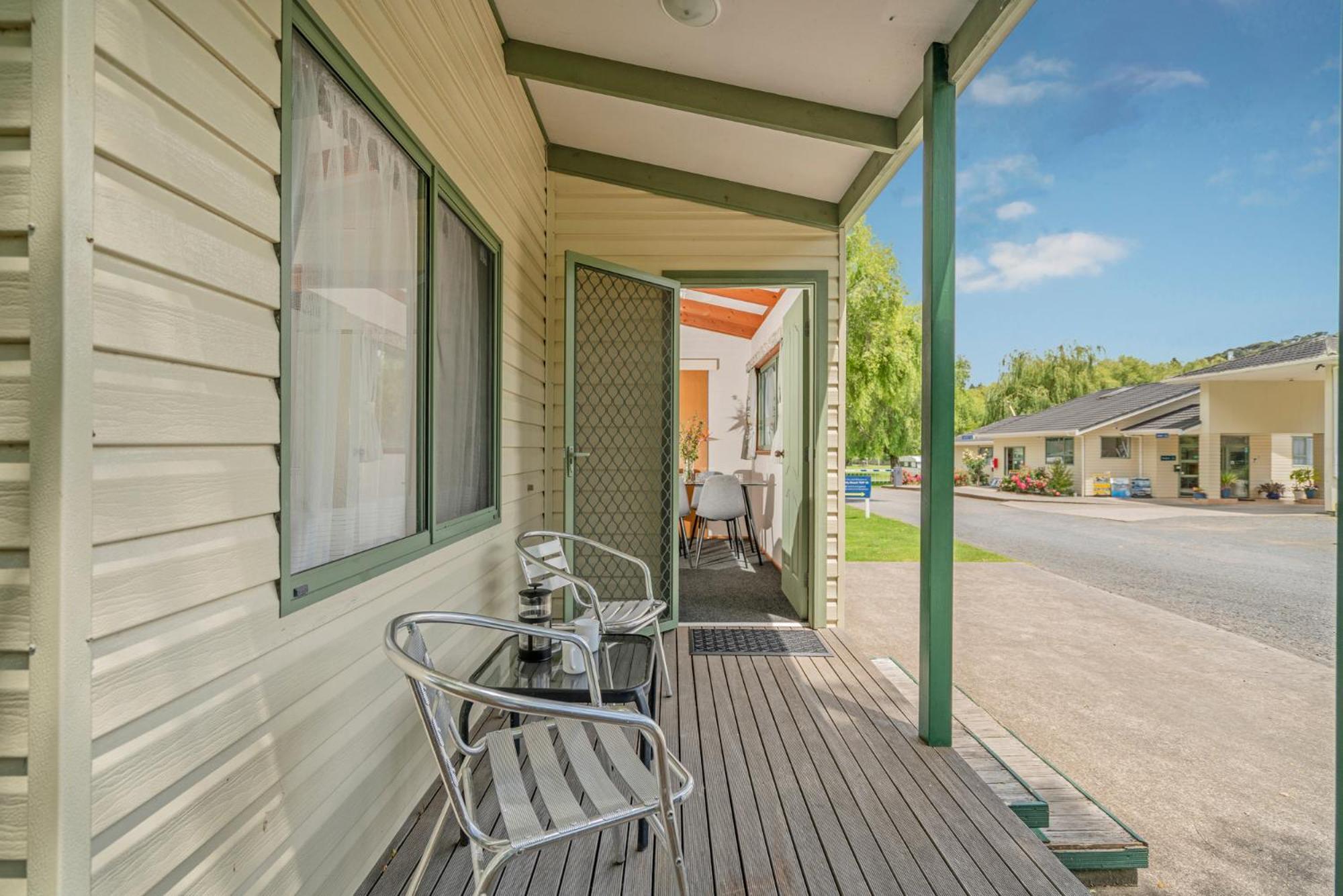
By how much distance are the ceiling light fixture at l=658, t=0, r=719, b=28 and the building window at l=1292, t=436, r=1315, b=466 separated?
2421 millimetres

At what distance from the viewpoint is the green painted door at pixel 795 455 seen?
4215 millimetres

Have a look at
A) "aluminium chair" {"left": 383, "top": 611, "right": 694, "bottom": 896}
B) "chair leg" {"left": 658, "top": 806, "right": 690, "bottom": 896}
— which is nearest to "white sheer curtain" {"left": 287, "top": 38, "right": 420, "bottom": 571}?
"aluminium chair" {"left": 383, "top": 611, "right": 694, "bottom": 896}

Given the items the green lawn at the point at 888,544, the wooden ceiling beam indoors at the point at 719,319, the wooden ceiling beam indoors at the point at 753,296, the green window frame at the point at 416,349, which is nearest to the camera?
the green window frame at the point at 416,349

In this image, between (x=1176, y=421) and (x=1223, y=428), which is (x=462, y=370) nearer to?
(x=1223, y=428)

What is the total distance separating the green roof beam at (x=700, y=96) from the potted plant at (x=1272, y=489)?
6.71 ft

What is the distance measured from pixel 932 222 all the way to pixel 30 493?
2649 millimetres

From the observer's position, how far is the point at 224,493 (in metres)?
1.08

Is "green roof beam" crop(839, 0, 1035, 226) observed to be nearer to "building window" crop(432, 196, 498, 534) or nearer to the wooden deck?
"building window" crop(432, 196, 498, 534)

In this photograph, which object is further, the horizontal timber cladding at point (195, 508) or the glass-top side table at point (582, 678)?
the glass-top side table at point (582, 678)

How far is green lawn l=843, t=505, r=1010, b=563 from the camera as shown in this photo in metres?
8.37

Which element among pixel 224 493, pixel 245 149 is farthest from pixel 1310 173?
A: pixel 224 493

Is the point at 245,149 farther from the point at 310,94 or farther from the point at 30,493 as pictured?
the point at 30,493

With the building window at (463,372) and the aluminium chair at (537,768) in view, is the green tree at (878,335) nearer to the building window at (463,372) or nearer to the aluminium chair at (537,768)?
the building window at (463,372)

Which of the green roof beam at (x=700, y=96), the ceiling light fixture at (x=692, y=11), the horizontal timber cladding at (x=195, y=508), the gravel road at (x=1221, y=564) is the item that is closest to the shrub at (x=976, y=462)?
the gravel road at (x=1221, y=564)
